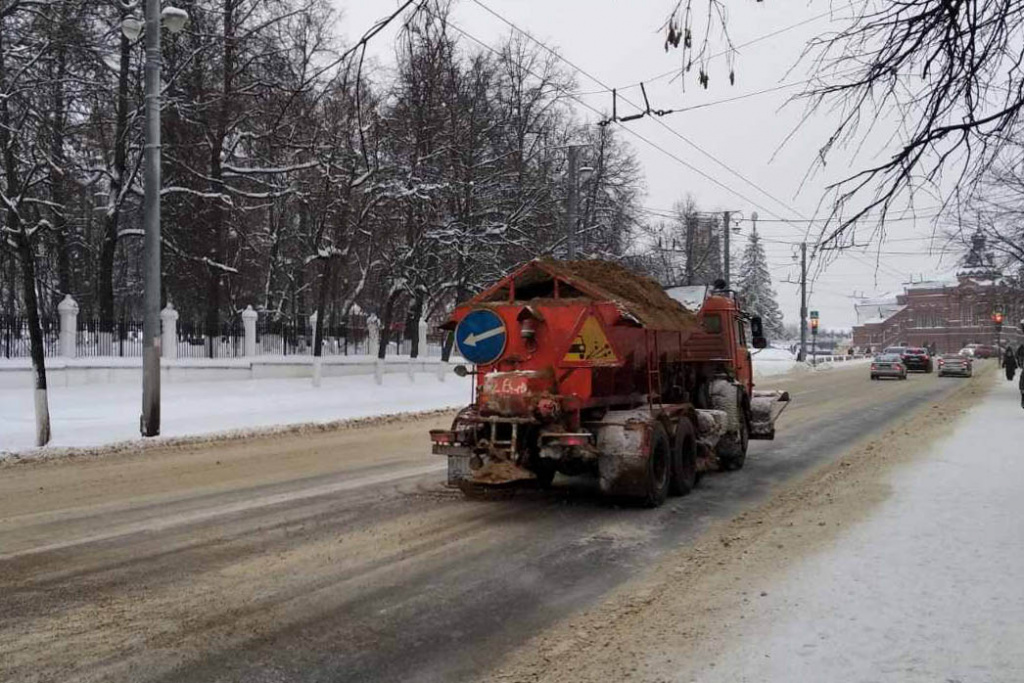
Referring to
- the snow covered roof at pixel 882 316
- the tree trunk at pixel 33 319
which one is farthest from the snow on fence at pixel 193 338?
the snow covered roof at pixel 882 316

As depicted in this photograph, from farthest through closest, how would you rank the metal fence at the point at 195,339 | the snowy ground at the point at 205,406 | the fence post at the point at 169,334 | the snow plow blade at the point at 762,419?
the fence post at the point at 169,334, the metal fence at the point at 195,339, the snowy ground at the point at 205,406, the snow plow blade at the point at 762,419

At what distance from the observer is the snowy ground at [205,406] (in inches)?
615

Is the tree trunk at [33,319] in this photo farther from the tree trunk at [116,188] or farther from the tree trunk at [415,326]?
the tree trunk at [415,326]

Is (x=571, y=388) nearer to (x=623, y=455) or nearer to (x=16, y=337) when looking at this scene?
(x=623, y=455)

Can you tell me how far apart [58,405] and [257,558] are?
13061mm

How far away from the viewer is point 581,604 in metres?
5.73

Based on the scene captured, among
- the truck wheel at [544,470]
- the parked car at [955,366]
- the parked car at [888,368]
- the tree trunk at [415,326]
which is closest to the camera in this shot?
the truck wheel at [544,470]

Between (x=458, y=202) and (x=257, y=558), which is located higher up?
(x=458, y=202)

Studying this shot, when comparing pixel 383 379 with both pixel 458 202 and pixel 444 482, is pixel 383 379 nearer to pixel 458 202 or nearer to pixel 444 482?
pixel 458 202

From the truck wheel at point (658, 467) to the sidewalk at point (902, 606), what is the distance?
2.11 metres

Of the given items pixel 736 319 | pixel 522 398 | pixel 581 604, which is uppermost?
pixel 736 319

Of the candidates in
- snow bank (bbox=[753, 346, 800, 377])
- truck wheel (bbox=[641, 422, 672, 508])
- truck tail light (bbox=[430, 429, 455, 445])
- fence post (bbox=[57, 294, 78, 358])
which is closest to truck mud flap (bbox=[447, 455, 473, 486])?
truck tail light (bbox=[430, 429, 455, 445])

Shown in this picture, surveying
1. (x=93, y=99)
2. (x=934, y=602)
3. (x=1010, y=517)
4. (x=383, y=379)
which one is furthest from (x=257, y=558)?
(x=383, y=379)

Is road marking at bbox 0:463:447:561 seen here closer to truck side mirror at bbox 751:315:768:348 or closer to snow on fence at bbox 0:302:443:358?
truck side mirror at bbox 751:315:768:348
